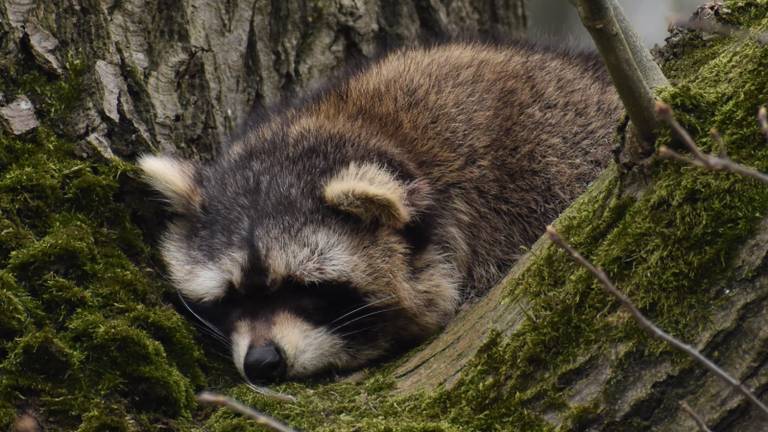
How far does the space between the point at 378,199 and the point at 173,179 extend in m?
1.35

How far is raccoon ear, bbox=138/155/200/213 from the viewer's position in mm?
6043

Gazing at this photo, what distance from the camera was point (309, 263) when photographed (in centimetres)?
586

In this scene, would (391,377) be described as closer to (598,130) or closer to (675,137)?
(675,137)

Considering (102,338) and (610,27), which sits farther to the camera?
(102,338)

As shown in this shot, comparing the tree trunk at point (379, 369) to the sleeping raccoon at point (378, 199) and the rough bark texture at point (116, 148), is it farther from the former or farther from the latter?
the sleeping raccoon at point (378, 199)

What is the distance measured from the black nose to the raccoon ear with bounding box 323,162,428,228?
100cm

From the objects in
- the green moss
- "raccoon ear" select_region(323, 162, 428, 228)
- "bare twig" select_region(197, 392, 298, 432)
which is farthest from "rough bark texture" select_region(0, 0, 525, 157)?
"bare twig" select_region(197, 392, 298, 432)

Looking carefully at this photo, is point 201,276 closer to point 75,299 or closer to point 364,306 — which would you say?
point 364,306

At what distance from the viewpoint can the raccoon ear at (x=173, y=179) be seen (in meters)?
6.04

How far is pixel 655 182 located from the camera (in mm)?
4109

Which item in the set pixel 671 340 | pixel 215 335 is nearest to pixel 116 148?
pixel 215 335

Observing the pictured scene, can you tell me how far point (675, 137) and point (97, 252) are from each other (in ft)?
10.5

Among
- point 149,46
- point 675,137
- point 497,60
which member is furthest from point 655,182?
point 149,46

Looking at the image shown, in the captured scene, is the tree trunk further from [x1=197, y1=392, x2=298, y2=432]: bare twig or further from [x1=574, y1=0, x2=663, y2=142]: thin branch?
[x1=197, y1=392, x2=298, y2=432]: bare twig
